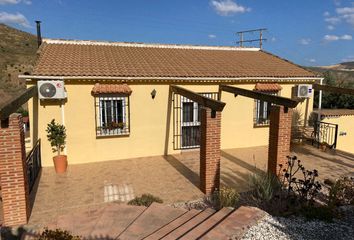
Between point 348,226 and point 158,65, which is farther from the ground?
point 158,65

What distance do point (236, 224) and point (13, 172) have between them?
474 centimetres

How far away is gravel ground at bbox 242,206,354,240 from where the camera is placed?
4.76 metres

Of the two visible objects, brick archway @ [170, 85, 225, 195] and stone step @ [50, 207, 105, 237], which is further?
brick archway @ [170, 85, 225, 195]

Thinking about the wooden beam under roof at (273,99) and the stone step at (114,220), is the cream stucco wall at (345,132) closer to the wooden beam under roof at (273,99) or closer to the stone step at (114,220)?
the wooden beam under roof at (273,99)

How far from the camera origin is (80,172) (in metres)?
9.65

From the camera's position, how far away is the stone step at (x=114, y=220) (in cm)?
530

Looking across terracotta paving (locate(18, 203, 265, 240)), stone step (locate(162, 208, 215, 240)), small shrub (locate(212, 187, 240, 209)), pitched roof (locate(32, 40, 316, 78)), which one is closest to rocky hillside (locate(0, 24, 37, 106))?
pitched roof (locate(32, 40, 316, 78))

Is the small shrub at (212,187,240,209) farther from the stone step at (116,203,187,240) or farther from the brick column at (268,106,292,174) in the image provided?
the brick column at (268,106,292,174)

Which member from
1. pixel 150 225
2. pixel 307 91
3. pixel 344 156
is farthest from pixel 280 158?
pixel 307 91

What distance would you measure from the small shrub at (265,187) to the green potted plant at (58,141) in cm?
627

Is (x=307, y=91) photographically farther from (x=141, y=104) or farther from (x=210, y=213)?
(x=210, y=213)

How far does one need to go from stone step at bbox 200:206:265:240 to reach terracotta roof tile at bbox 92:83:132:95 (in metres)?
6.50

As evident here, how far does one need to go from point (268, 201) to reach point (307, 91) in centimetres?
865

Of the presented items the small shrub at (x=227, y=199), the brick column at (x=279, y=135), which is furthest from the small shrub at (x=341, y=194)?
the small shrub at (x=227, y=199)
